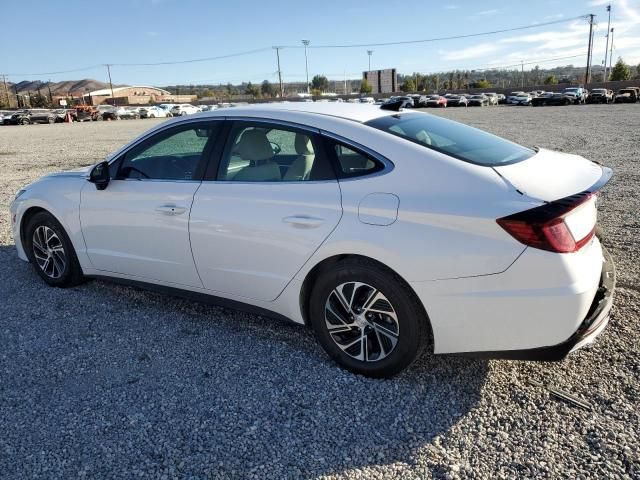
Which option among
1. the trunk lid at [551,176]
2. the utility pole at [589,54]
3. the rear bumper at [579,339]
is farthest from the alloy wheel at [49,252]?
the utility pole at [589,54]

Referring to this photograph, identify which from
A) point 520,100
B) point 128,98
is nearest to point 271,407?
point 520,100

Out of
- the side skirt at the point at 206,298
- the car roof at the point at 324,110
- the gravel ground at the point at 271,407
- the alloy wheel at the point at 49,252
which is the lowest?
the gravel ground at the point at 271,407

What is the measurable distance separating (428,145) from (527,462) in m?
1.81

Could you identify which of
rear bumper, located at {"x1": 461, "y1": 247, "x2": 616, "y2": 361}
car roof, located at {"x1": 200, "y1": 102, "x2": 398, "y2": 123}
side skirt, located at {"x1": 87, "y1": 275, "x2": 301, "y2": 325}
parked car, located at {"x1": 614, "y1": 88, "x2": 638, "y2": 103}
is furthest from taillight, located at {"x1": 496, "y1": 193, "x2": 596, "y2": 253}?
parked car, located at {"x1": 614, "y1": 88, "x2": 638, "y2": 103}

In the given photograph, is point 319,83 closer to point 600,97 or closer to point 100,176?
point 600,97

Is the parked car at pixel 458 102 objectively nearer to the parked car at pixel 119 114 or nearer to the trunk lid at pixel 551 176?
the parked car at pixel 119 114

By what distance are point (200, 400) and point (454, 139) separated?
2315mm

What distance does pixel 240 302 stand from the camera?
3789mm

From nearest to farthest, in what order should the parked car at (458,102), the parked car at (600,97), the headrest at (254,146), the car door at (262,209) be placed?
the car door at (262,209)
the headrest at (254,146)
the parked car at (600,97)
the parked car at (458,102)

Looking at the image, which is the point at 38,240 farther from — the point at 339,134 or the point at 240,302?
the point at 339,134

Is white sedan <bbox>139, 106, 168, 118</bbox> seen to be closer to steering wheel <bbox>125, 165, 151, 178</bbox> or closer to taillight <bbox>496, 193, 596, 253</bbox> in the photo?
steering wheel <bbox>125, 165, 151, 178</bbox>

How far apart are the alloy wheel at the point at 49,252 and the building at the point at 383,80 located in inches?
4053

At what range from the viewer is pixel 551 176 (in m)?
3.01

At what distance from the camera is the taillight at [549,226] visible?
2.65m
